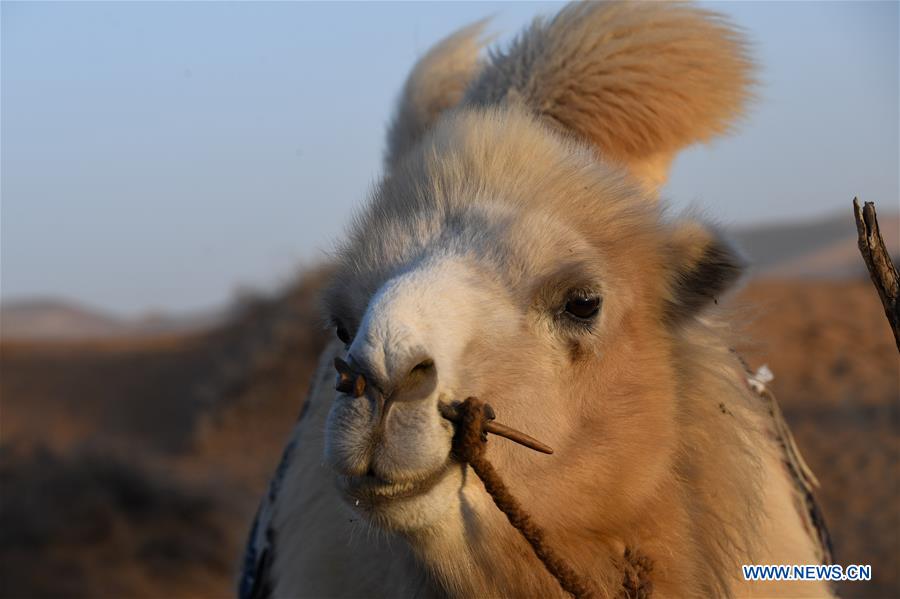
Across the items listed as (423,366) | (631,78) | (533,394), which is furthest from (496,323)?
(631,78)

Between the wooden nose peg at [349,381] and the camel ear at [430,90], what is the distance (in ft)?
7.10

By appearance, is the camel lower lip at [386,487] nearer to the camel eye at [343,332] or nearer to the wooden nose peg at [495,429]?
the wooden nose peg at [495,429]

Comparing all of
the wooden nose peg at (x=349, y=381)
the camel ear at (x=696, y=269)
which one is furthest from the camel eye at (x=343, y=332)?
the camel ear at (x=696, y=269)

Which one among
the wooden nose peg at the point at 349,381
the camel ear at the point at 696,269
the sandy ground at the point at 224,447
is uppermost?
the wooden nose peg at the point at 349,381

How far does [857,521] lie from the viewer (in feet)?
32.0

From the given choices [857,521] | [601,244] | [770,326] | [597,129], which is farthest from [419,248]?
[770,326]

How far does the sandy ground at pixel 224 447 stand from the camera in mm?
8859

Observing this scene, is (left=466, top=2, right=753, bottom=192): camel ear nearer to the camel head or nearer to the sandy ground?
the camel head

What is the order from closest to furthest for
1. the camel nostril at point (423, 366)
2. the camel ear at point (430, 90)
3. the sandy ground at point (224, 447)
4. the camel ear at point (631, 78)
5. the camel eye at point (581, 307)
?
the camel nostril at point (423, 366) → the camel eye at point (581, 307) → the camel ear at point (631, 78) → the camel ear at point (430, 90) → the sandy ground at point (224, 447)

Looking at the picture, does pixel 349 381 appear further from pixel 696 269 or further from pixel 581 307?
pixel 696 269

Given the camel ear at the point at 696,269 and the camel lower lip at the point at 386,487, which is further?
the camel ear at the point at 696,269

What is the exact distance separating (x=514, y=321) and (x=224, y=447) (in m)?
13.0

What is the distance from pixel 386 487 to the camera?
101 inches

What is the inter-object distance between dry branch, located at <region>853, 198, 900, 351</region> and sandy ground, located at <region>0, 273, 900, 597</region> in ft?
2.75
